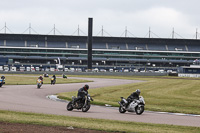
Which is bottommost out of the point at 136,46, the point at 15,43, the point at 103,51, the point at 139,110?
the point at 139,110

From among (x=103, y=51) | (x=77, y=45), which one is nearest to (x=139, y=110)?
(x=103, y=51)

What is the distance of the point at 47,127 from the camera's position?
1493cm

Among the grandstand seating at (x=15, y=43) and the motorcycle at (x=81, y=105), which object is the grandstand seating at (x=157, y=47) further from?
the motorcycle at (x=81, y=105)

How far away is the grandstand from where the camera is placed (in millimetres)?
165125

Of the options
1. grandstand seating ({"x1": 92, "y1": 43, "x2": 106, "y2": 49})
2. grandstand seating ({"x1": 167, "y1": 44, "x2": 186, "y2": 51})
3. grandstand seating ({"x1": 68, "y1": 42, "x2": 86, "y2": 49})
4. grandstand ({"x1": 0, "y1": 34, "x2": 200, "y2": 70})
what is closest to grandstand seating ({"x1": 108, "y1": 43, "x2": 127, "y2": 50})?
grandstand ({"x1": 0, "y1": 34, "x2": 200, "y2": 70})

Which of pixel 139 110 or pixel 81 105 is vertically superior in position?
pixel 81 105

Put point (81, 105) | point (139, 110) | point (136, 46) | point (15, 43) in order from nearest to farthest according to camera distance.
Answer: point (139, 110) < point (81, 105) < point (15, 43) < point (136, 46)

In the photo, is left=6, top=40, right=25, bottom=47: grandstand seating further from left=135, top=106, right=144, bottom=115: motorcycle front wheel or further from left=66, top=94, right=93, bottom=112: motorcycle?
left=135, top=106, right=144, bottom=115: motorcycle front wheel

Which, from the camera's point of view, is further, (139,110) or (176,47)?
(176,47)

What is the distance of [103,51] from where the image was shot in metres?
169

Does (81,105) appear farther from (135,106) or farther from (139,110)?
(139,110)

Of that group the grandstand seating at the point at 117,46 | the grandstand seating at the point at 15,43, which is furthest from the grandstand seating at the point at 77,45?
the grandstand seating at the point at 15,43

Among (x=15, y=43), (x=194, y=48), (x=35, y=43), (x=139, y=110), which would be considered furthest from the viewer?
(x=194, y=48)

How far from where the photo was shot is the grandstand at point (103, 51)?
16512 cm
